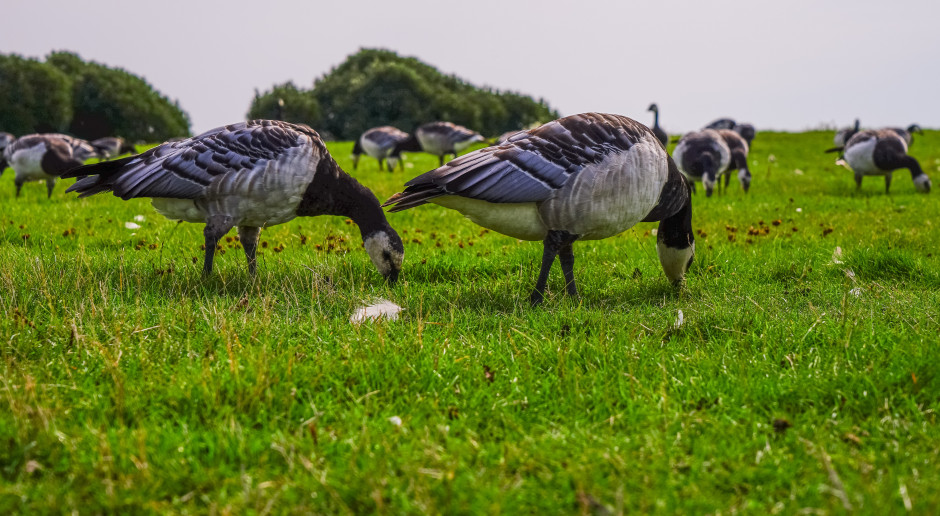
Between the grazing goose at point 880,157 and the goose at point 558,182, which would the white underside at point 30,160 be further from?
the grazing goose at point 880,157

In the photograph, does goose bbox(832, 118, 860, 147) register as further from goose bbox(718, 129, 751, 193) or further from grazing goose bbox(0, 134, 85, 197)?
grazing goose bbox(0, 134, 85, 197)

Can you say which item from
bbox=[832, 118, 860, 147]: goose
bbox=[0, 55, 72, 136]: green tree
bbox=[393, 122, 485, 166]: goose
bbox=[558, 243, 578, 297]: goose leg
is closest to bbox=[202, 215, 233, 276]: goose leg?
bbox=[558, 243, 578, 297]: goose leg

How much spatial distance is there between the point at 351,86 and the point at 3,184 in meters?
35.7

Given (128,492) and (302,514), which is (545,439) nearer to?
(302,514)

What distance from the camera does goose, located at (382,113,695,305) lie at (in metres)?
5.81

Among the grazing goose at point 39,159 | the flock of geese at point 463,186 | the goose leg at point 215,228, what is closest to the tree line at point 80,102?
the grazing goose at point 39,159

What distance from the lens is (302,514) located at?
297 cm

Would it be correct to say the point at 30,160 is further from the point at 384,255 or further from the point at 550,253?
the point at 550,253

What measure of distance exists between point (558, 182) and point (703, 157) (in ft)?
35.3

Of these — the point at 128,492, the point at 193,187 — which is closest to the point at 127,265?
the point at 193,187

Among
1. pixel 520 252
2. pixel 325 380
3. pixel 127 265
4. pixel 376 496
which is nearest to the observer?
pixel 376 496

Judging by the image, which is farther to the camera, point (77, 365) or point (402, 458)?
point (77, 365)

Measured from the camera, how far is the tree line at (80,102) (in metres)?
42.4

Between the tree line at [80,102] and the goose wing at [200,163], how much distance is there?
42.9 m
